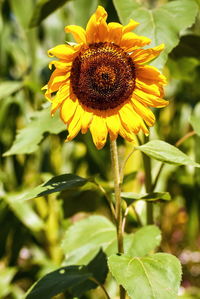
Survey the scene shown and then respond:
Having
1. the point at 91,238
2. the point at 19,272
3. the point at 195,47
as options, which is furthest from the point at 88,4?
the point at 19,272

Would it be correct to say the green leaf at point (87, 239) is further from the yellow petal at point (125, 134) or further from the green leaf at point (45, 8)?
the green leaf at point (45, 8)

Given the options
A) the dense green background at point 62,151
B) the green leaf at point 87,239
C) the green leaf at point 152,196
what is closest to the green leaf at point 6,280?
the dense green background at point 62,151

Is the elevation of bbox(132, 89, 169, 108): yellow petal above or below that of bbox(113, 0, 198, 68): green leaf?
below

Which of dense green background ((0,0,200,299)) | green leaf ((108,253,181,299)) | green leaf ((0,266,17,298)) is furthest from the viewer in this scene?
green leaf ((0,266,17,298))

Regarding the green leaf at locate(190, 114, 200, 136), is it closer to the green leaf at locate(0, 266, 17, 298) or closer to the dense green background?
the dense green background

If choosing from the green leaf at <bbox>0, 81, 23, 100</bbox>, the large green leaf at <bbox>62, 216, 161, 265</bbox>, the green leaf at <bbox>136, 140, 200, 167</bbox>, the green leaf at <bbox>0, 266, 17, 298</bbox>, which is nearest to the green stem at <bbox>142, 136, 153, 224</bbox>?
the large green leaf at <bbox>62, 216, 161, 265</bbox>

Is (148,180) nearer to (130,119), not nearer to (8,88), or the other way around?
(130,119)
